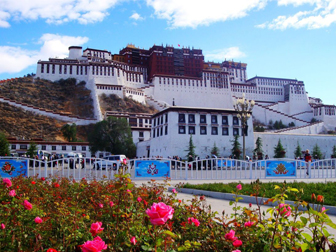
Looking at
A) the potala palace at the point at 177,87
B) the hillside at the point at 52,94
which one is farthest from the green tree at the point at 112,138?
the hillside at the point at 52,94

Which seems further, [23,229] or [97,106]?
[97,106]

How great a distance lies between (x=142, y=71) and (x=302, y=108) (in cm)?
4567

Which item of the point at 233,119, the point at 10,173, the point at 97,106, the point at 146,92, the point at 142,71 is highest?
the point at 142,71

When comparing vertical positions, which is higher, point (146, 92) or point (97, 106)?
point (146, 92)

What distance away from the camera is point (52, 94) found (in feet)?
247

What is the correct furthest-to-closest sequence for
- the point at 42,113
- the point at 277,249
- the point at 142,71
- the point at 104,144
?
the point at 142,71 < the point at 42,113 < the point at 104,144 < the point at 277,249

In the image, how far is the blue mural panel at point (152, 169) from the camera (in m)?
15.8

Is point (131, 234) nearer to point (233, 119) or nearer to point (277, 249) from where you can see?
point (277, 249)

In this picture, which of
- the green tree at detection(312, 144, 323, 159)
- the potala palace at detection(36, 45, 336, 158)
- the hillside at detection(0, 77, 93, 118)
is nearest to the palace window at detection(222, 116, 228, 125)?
the potala palace at detection(36, 45, 336, 158)

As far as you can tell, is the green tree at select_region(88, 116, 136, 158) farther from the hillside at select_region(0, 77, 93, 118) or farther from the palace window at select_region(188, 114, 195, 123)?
the hillside at select_region(0, 77, 93, 118)

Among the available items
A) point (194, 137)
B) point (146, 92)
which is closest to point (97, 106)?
point (146, 92)

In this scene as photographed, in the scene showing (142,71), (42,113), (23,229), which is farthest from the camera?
(142,71)

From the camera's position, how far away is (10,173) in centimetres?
1444

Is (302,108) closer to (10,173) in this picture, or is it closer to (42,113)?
(42,113)
